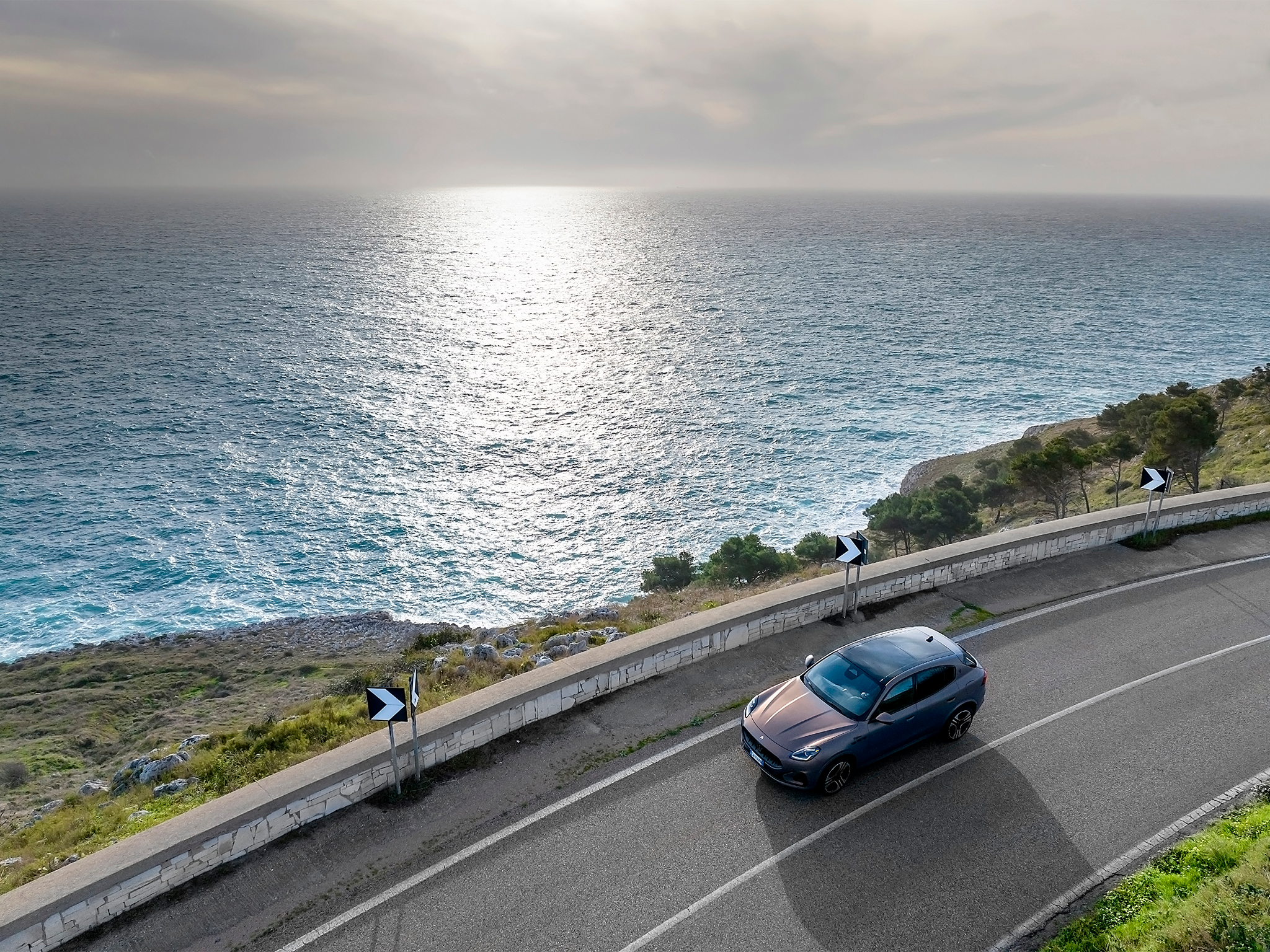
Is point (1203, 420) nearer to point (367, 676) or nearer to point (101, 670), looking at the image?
point (367, 676)

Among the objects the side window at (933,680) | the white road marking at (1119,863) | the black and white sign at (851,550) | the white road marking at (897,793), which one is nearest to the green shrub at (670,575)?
Answer: the black and white sign at (851,550)

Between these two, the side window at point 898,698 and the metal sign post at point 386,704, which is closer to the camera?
the metal sign post at point 386,704

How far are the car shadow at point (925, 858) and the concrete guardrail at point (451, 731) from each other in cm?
316

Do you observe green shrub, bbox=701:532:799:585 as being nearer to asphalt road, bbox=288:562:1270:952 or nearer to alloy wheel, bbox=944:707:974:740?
asphalt road, bbox=288:562:1270:952

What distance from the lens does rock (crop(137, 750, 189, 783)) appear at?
45.8ft

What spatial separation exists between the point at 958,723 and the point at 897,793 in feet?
5.44

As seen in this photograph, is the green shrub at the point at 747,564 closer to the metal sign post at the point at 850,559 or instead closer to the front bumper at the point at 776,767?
the metal sign post at the point at 850,559

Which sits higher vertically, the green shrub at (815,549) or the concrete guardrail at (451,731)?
the concrete guardrail at (451,731)

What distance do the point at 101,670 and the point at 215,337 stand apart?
6041 centimetres

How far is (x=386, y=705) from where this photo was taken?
9594 mm

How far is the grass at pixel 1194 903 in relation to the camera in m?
7.59

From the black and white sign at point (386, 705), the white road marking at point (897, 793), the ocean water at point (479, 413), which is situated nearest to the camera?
the white road marking at point (897, 793)

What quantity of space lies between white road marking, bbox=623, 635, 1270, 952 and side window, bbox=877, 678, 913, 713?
41.3 inches

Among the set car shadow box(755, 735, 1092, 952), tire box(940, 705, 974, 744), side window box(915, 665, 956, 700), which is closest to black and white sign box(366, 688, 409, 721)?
car shadow box(755, 735, 1092, 952)
